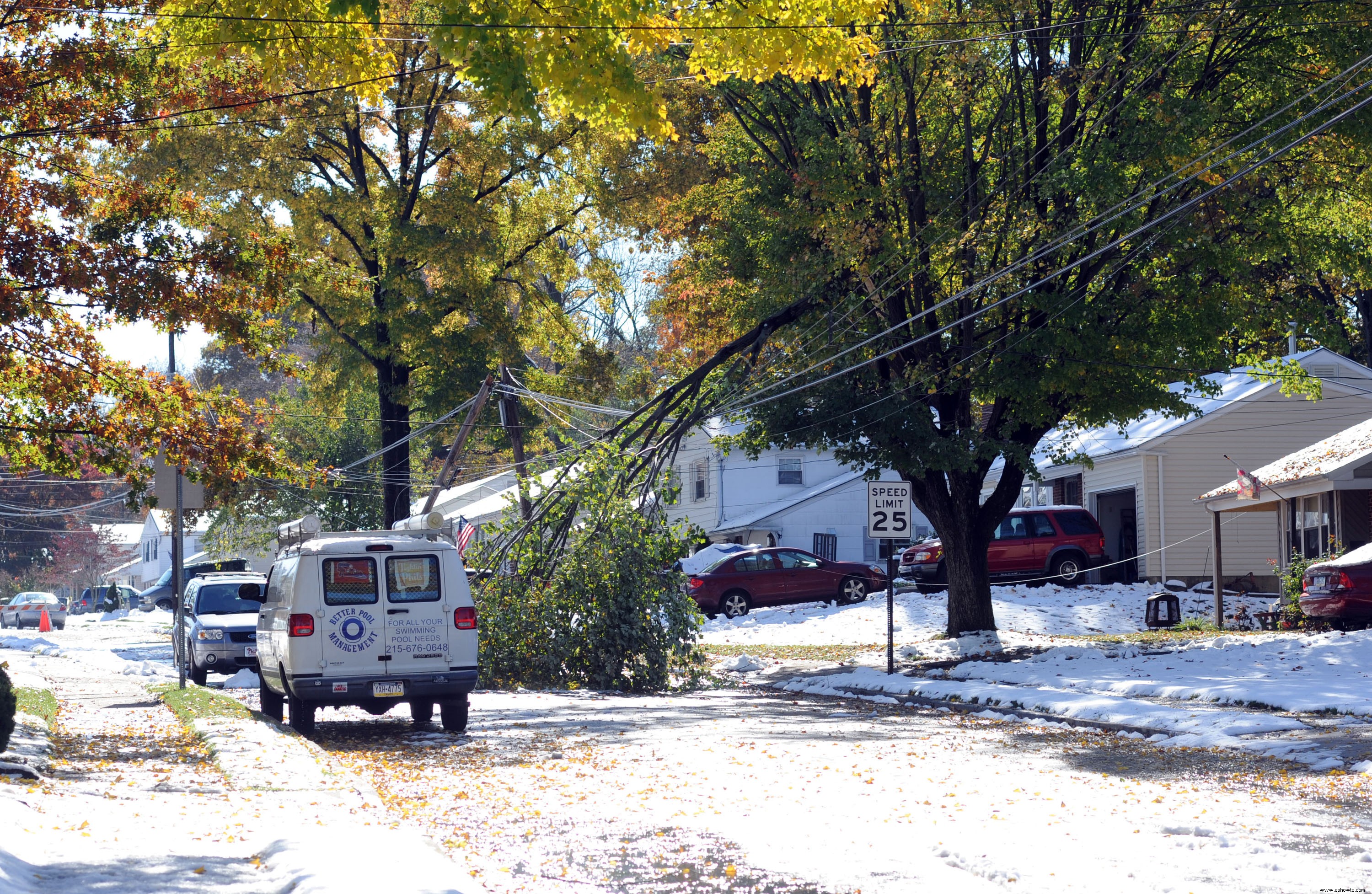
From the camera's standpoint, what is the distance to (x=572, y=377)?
115ft

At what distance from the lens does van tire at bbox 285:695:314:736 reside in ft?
46.9

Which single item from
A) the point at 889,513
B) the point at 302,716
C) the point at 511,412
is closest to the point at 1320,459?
the point at 889,513

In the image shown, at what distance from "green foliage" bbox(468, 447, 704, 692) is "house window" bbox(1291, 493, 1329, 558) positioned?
15.1m

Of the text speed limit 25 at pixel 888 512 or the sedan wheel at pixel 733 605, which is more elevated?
the text speed limit 25 at pixel 888 512

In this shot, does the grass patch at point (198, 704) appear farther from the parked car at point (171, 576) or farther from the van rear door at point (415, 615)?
the parked car at point (171, 576)

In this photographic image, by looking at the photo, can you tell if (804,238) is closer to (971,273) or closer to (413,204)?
(971,273)

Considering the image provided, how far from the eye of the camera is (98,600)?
86250mm

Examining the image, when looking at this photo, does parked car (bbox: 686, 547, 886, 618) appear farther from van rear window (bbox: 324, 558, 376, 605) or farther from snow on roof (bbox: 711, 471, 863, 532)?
van rear window (bbox: 324, 558, 376, 605)

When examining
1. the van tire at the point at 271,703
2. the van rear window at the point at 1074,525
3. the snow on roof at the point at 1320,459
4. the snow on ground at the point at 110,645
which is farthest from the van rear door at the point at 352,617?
the van rear window at the point at 1074,525

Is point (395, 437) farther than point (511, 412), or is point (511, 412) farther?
point (395, 437)

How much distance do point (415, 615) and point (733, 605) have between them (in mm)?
22016

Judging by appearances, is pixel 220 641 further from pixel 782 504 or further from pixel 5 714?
pixel 782 504

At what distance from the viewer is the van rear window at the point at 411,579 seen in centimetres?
1437

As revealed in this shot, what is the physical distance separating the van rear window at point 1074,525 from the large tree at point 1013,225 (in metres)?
11.1
